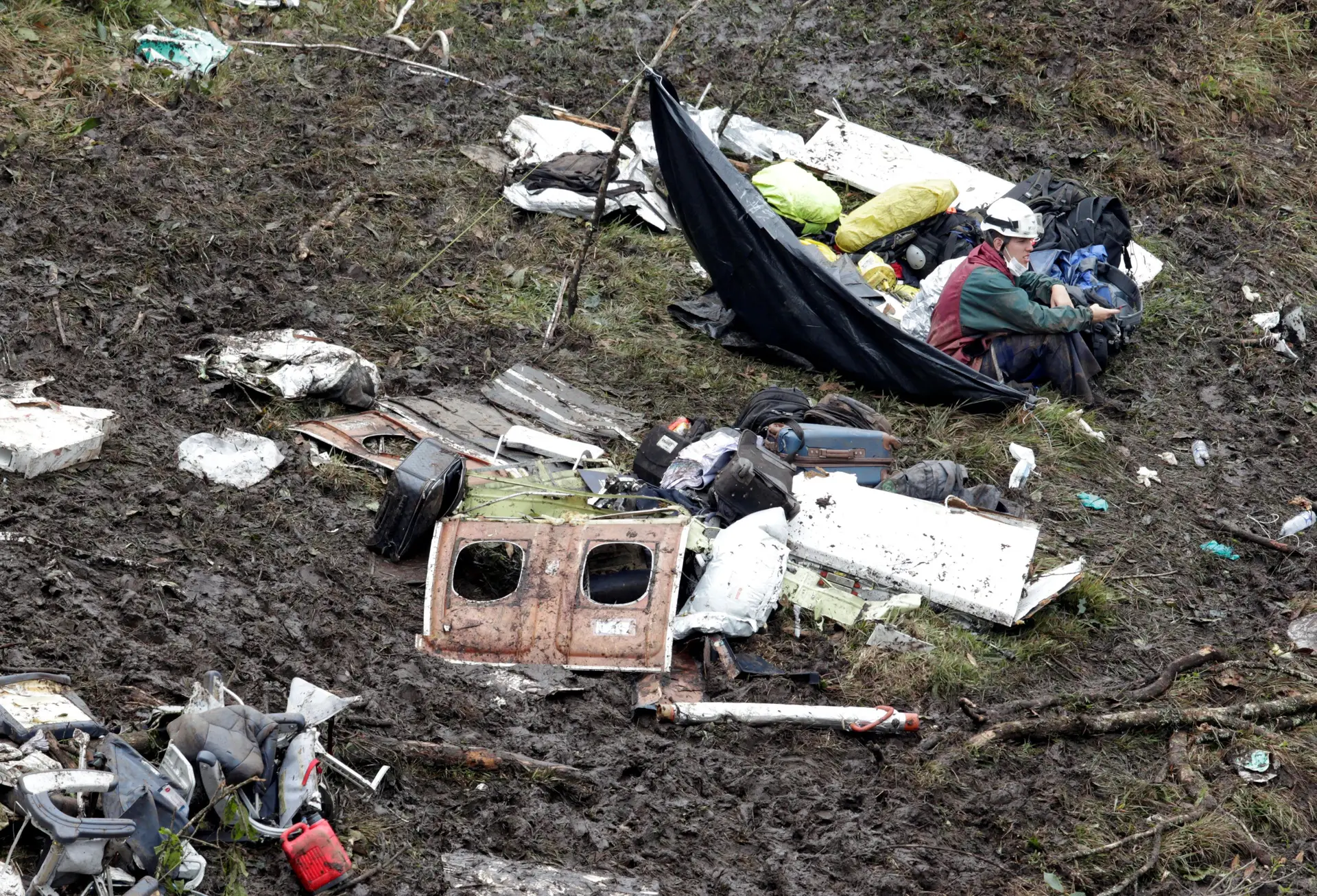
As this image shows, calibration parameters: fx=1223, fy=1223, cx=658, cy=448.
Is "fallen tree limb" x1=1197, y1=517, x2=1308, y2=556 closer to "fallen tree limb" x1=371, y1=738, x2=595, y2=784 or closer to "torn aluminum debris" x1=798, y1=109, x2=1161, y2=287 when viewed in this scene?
"torn aluminum debris" x1=798, y1=109, x2=1161, y2=287

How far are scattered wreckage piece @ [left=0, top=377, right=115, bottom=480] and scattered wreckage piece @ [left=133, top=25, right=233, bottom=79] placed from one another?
4413 mm

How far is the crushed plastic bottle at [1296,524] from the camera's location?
657cm

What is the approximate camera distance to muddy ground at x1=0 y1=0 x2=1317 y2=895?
4223mm

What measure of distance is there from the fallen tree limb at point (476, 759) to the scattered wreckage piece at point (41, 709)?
95cm

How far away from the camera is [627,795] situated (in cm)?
427

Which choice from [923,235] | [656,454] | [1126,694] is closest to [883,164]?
[923,235]

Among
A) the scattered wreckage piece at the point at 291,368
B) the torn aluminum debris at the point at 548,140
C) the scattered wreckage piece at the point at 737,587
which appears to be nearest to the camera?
the scattered wreckage piece at the point at 737,587

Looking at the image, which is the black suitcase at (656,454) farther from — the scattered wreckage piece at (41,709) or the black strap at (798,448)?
the scattered wreckage piece at (41,709)

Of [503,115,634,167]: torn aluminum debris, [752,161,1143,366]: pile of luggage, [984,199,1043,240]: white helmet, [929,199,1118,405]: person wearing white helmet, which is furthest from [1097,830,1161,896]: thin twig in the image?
[503,115,634,167]: torn aluminum debris

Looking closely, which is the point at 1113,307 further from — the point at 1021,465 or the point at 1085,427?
the point at 1021,465

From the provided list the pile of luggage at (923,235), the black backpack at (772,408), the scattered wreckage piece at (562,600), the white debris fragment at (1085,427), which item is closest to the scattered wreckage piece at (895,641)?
the scattered wreckage piece at (562,600)

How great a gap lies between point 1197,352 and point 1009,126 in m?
3.02

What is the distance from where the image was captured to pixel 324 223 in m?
7.88

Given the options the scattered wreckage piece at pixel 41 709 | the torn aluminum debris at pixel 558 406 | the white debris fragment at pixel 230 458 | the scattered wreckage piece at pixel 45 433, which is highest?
the scattered wreckage piece at pixel 41 709
